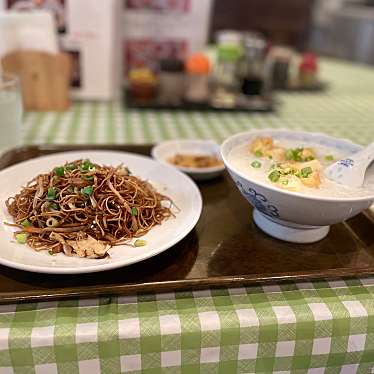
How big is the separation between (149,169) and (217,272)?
39 cm

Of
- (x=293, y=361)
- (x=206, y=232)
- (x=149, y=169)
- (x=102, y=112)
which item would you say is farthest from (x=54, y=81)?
(x=293, y=361)

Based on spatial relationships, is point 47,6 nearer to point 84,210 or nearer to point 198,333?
point 84,210

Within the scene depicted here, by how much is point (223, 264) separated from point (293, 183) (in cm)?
19

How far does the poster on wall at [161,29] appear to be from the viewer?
191 centimetres

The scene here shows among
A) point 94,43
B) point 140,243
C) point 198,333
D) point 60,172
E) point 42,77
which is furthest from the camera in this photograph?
point 94,43

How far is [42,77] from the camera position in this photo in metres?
1.69

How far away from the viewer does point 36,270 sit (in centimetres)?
64

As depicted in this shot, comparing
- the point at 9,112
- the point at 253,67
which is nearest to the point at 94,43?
the point at 9,112

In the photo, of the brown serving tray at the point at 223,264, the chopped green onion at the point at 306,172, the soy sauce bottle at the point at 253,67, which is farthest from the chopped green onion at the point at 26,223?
the soy sauce bottle at the point at 253,67

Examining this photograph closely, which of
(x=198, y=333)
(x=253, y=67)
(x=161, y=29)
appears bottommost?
(x=198, y=333)

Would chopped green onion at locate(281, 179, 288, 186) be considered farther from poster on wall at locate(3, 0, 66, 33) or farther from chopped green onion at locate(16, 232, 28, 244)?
poster on wall at locate(3, 0, 66, 33)

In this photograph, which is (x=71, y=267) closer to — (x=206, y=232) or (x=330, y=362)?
(x=206, y=232)

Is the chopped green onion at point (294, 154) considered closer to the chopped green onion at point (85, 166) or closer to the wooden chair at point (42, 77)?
the chopped green onion at point (85, 166)

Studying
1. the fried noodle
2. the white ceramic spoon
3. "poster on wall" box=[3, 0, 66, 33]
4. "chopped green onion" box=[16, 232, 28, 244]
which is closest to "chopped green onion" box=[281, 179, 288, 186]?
the white ceramic spoon
